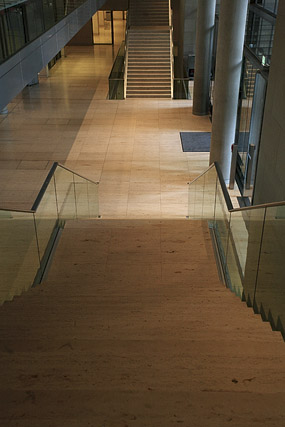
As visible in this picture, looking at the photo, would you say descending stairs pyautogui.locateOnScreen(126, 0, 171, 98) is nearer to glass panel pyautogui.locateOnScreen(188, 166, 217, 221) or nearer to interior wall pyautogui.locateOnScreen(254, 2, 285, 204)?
glass panel pyautogui.locateOnScreen(188, 166, 217, 221)

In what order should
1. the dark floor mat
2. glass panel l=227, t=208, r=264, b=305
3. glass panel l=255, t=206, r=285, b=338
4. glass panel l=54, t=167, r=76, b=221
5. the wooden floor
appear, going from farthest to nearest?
the dark floor mat
glass panel l=54, t=167, r=76, b=221
glass panel l=227, t=208, r=264, b=305
glass panel l=255, t=206, r=285, b=338
the wooden floor

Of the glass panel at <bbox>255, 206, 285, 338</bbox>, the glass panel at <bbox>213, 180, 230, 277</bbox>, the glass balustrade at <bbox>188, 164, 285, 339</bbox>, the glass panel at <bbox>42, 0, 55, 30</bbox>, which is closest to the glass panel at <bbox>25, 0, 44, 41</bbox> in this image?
the glass panel at <bbox>42, 0, 55, 30</bbox>

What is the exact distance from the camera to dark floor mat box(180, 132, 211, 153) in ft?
42.3

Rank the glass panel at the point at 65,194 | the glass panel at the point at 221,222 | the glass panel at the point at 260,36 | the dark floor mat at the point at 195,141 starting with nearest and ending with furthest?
the glass panel at the point at 221,222, the glass panel at the point at 65,194, the glass panel at the point at 260,36, the dark floor mat at the point at 195,141

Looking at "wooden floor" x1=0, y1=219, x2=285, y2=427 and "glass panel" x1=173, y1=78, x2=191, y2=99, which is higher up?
"wooden floor" x1=0, y1=219, x2=285, y2=427

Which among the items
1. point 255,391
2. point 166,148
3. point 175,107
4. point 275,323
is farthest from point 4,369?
point 175,107

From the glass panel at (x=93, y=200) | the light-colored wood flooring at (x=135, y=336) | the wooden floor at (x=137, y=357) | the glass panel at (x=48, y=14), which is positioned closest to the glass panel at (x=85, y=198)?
the glass panel at (x=93, y=200)

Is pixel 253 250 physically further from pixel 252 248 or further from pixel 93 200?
→ pixel 93 200

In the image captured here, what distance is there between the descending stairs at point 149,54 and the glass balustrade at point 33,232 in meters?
10.7

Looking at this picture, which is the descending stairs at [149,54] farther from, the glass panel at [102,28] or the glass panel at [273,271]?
the glass panel at [273,271]

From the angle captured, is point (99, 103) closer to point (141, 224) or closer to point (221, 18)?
point (221, 18)

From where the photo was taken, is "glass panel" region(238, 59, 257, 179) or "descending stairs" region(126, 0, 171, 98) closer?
"glass panel" region(238, 59, 257, 179)

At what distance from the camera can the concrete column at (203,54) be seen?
14367 millimetres

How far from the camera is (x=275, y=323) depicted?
416 cm
